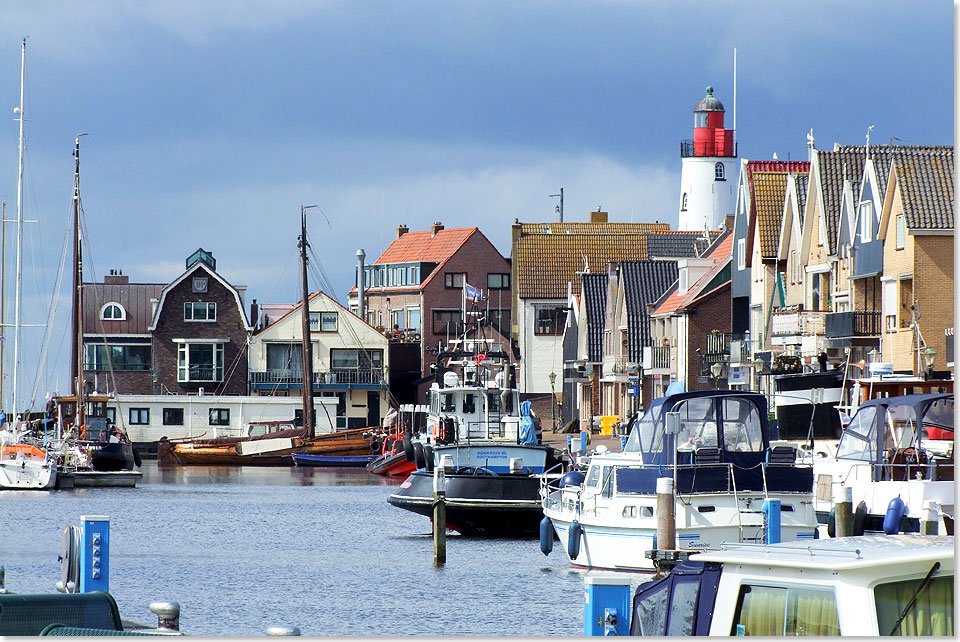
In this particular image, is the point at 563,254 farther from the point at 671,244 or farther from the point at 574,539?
the point at 574,539

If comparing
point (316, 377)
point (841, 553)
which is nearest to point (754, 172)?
point (316, 377)

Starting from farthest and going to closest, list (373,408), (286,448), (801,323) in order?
1. (373,408)
2. (286,448)
3. (801,323)

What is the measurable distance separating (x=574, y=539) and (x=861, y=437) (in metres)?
6.03

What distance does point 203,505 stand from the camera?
5597 cm

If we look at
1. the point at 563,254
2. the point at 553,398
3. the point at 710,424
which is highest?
the point at 563,254

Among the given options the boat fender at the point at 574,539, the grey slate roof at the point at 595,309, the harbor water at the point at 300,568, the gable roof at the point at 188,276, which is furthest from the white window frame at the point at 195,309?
the boat fender at the point at 574,539

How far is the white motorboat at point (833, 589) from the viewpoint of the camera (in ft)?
35.4

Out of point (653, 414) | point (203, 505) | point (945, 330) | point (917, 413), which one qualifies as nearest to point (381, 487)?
point (203, 505)

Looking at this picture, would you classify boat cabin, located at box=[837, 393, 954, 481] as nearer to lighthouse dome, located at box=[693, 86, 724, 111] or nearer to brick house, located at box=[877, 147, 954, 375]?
brick house, located at box=[877, 147, 954, 375]

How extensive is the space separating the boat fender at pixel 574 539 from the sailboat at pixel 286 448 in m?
56.6

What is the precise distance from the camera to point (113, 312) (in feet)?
339

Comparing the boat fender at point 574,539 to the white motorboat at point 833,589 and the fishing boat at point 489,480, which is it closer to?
the fishing boat at point 489,480

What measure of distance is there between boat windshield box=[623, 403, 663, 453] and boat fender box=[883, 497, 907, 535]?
22.8 ft

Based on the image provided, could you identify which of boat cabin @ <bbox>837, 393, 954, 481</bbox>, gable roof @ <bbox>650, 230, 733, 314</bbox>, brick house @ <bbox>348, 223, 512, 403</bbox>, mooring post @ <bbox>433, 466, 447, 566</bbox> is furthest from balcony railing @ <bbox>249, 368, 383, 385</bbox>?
boat cabin @ <bbox>837, 393, 954, 481</bbox>
